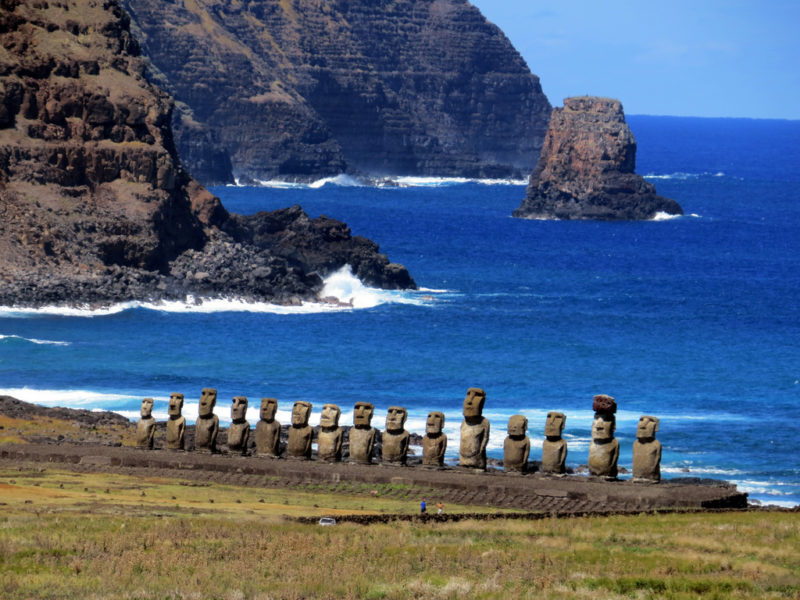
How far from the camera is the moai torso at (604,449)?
3644 centimetres

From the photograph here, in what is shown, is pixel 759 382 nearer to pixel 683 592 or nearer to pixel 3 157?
pixel 3 157

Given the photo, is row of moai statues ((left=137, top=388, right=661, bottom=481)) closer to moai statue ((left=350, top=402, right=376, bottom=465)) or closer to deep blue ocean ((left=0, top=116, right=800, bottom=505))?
moai statue ((left=350, top=402, right=376, bottom=465))

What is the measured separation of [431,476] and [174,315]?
71.9 m

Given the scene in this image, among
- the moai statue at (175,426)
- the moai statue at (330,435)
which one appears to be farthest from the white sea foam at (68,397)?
the moai statue at (330,435)

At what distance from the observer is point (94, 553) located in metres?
26.5

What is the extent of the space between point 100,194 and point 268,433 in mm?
76001

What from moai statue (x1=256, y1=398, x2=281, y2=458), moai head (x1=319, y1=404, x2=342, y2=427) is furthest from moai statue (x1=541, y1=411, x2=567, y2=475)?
moai statue (x1=256, y1=398, x2=281, y2=458)

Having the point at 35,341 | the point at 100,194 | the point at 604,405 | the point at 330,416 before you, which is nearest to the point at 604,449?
the point at 604,405

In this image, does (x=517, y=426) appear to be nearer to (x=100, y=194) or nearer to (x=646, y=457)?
(x=646, y=457)

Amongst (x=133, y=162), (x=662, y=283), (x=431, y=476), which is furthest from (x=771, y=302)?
(x=431, y=476)

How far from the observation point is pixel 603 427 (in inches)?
1432

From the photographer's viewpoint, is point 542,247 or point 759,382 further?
point 542,247

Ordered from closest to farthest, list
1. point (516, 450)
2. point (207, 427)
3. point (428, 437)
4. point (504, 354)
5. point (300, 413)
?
point (516, 450) < point (428, 437) < point (300, 413) < point (207, 427) < point (504, 354)

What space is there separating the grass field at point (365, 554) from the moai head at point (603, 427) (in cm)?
386
